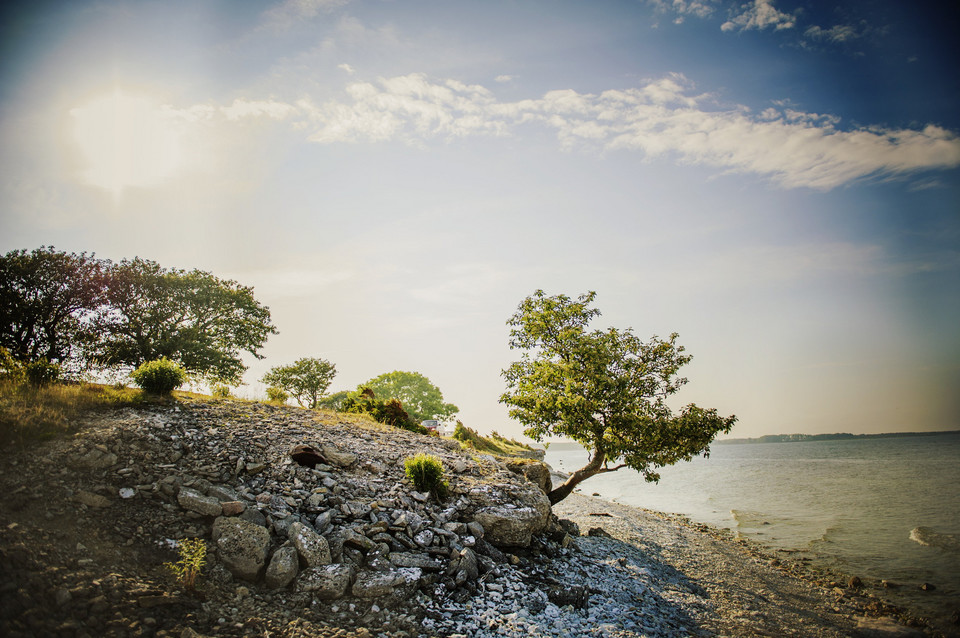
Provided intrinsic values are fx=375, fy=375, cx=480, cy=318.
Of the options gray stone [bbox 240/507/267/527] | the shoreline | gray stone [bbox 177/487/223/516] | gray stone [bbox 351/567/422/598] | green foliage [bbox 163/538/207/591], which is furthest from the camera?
the shoreline

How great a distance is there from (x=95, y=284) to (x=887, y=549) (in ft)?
166

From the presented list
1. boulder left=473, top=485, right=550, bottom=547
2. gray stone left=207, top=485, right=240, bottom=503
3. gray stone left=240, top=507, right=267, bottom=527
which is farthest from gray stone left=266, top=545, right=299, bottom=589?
boulder left=473, top=485, right=550, bottom=547

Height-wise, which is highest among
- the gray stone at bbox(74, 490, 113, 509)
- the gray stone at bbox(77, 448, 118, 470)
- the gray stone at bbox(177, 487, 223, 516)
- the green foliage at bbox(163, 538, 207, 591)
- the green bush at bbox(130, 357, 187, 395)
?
the green bush at bbox(130, 357, 187, 395)

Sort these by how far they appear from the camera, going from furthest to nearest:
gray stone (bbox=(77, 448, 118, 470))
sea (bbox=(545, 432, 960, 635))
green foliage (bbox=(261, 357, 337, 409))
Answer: green foliage (bbox=(261, 357, 337, 409)), sea (bbox=(545, 432, 960, 635)), gray stone (bbox=(77, 448, 118, 470))

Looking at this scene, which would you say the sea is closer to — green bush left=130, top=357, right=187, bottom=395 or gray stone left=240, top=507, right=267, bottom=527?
gray stone left=240, top=507, right=267, bottom=527

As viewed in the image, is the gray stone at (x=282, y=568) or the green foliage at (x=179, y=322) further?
the green foliage at (x=179, y=322)

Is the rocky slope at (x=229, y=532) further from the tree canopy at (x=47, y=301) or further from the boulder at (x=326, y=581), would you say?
the tree canopy at (x=47, y=301)

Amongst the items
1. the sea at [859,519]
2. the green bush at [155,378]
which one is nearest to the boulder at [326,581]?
the green bush at [155,378]

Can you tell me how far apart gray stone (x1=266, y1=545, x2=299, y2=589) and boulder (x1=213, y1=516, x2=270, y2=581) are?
0.25 metres

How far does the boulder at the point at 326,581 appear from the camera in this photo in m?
7.40

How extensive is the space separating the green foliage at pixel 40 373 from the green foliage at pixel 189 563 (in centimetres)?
961

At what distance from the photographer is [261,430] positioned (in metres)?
12.9

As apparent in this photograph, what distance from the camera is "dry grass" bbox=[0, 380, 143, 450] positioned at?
342 inches

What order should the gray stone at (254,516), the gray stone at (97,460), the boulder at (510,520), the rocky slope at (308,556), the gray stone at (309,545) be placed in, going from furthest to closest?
1. the boulder at (510,520)
2. the gray stone at (97,460)
3. the gray stone at (254,516)
4. the gray stone at (309,545)
5. the rocky slope at (308,556)
